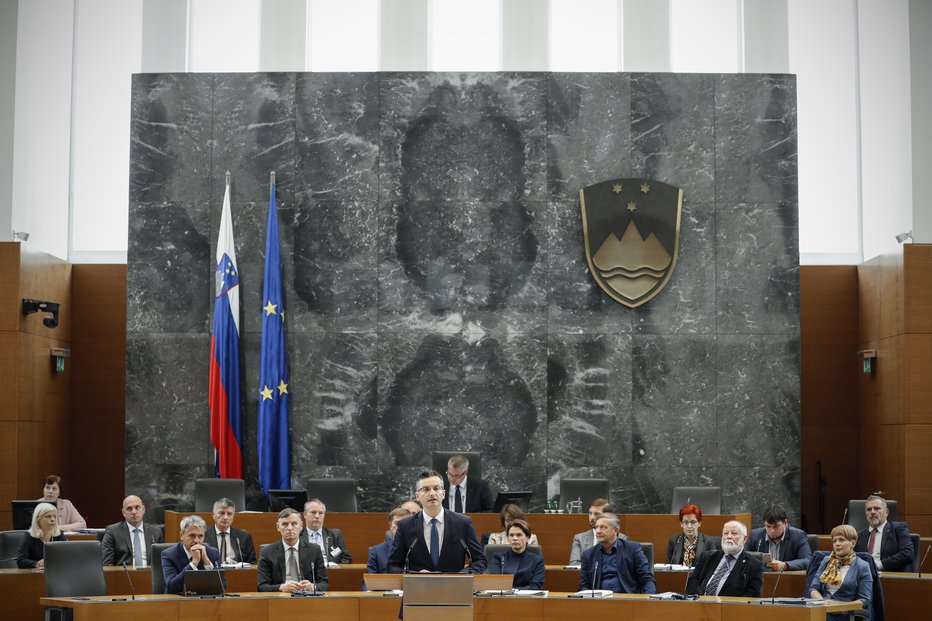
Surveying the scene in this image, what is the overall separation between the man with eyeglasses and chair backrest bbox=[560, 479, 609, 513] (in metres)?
4.48

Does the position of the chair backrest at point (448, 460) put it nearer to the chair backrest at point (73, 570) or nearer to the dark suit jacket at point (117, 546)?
the dark suit jacket at point (117, 546)

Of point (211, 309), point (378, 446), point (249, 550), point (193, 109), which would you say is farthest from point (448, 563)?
point (193, 109)

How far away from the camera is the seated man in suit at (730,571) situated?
26.8 feet

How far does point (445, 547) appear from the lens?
6930 millimetres

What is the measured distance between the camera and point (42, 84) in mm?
14898

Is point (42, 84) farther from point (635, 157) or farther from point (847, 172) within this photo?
point (847, 172)

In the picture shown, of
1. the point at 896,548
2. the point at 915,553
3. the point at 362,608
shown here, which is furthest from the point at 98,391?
the point at 915,553

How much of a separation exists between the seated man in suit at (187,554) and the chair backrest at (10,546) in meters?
1.95

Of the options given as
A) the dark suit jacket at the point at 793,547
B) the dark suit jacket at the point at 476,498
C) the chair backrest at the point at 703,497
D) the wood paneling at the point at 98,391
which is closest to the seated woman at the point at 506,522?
the dark suit jacket at the point at 476,498

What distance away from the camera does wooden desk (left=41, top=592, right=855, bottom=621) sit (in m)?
7.32

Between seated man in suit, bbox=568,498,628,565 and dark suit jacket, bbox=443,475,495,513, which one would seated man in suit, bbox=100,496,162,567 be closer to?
dark suit jacket, bbox=443,475,495,513

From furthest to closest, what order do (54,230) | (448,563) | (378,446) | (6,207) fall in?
(54,230) → (6,207) → (378,446) → (448,563)

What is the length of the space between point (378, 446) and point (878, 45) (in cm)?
791

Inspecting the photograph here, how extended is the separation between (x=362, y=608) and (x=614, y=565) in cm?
188
